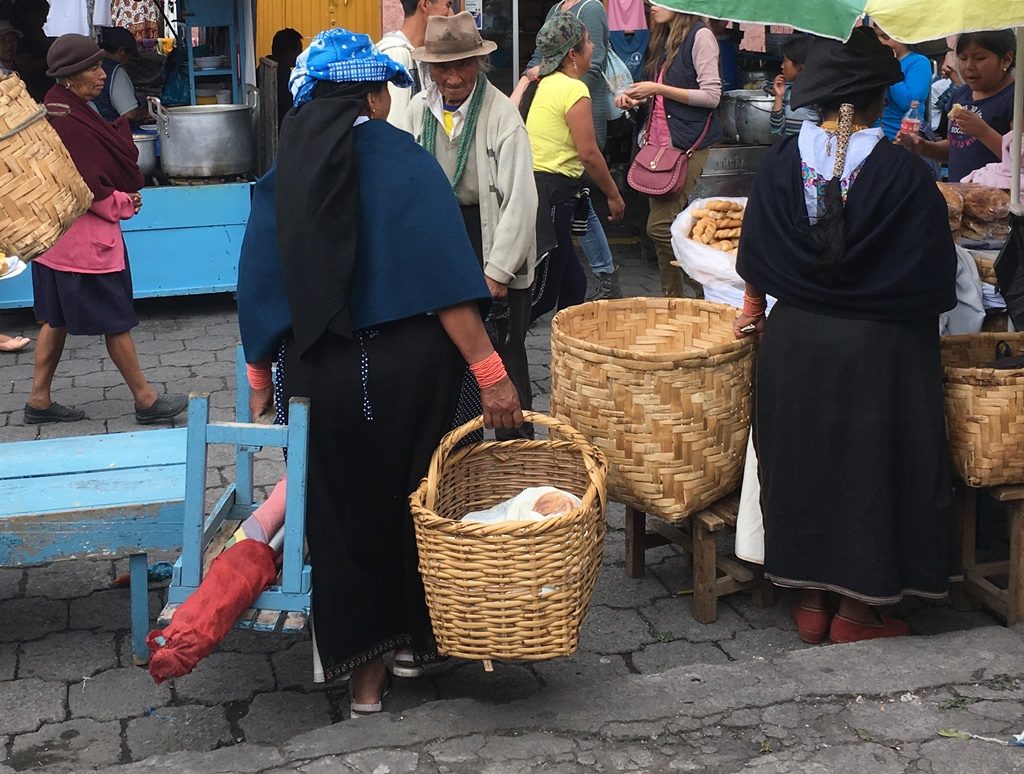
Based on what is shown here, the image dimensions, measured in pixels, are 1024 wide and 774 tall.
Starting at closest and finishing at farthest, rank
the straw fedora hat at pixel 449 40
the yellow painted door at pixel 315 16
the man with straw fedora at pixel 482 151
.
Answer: the straw fedora hat at pixel 449 40, the man with straw fedora at pixel 482 151, the yellow painted door at pixel 315 16

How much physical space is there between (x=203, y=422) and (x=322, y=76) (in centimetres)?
93

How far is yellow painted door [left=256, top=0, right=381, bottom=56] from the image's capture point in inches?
422

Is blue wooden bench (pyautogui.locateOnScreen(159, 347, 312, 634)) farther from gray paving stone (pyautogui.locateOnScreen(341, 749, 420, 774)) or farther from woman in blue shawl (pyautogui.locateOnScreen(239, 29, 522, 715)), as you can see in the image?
gray paving stone (pyautogui.locateOnScreen(341, 749, 420, 774))

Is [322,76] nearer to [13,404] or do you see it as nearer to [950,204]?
[950,204]

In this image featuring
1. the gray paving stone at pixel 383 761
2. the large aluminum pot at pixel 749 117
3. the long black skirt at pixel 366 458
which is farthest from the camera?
the large aluminum pot at pixel 749 117

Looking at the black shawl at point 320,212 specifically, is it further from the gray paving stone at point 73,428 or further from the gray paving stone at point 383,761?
the gray paving stone at point 73,428

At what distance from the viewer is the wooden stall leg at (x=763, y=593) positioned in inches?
163

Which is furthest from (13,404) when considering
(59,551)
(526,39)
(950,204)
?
(526,39)

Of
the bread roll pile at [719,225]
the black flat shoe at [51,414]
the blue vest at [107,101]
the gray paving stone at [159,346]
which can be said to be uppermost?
the blue vest at [107,101]

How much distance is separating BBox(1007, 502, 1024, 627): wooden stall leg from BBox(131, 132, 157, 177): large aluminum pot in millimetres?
5680

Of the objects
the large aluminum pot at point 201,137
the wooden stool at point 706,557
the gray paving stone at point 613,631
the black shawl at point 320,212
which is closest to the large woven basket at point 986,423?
the wooden stool at point 706,557

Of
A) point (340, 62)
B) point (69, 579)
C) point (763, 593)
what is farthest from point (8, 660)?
point (763, 593)

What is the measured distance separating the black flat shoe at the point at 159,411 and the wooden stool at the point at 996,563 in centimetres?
377

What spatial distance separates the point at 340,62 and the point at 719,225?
9.15ft
